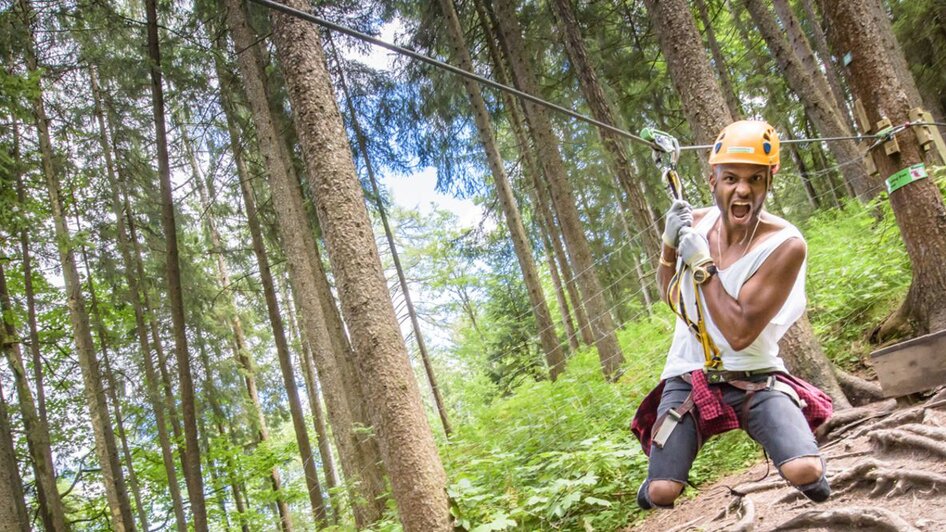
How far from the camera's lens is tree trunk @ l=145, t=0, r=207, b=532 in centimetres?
855

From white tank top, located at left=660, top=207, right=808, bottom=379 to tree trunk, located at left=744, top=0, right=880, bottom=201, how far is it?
8.12 meters

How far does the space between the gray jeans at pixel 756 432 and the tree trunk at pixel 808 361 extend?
116 inches

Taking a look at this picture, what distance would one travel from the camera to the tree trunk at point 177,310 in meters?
8.55

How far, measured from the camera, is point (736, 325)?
229 centimetres

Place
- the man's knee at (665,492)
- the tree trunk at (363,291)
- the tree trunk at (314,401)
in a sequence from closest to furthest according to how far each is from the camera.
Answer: the man's knee at (665,492), the tree trunk at (363,291), the tree trunk at (314,401)

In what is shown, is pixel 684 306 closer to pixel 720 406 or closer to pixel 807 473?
pixel 720 406

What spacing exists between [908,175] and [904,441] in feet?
7.86

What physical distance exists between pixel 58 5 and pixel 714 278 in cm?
1172

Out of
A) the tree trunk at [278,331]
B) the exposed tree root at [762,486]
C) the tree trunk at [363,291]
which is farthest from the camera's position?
the tree trunk at [278,331]

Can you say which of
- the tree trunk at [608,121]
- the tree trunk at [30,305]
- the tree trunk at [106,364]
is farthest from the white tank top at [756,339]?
the tree trunk at [106,364]

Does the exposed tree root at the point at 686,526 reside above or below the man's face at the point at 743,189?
below

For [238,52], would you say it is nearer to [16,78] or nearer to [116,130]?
[16,78]

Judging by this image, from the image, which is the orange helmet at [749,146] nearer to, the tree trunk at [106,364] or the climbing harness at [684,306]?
the climbing harness at [684,306]

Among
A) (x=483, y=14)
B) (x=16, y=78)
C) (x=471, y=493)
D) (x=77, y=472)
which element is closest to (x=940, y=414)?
(x=471, y=493)
